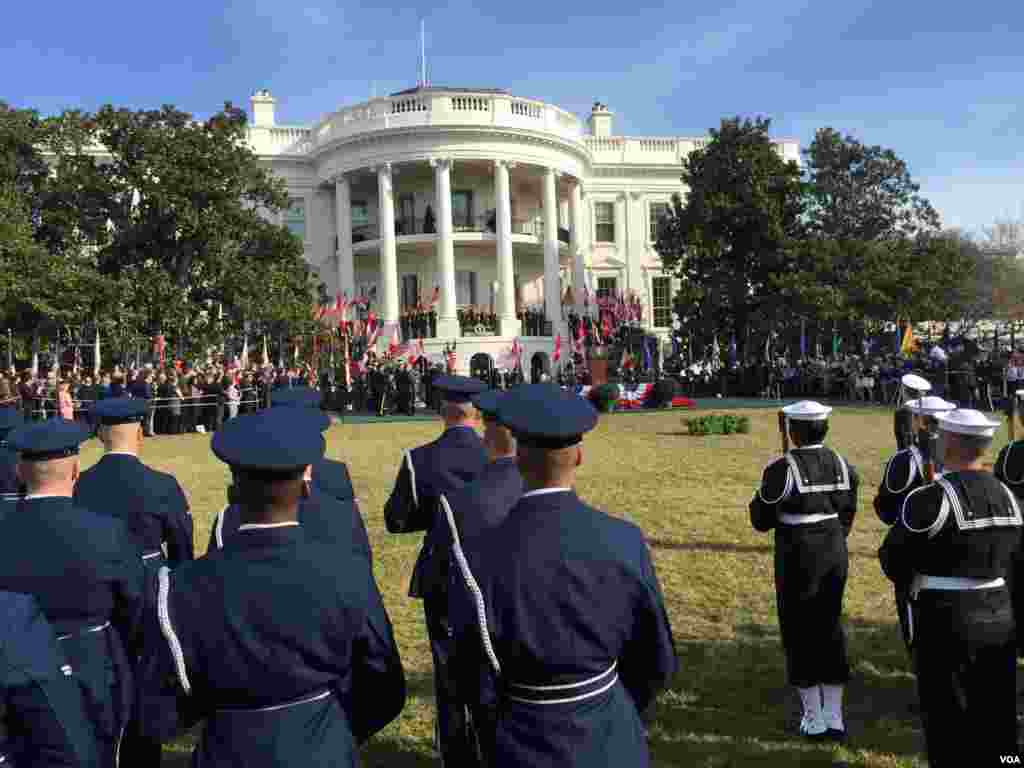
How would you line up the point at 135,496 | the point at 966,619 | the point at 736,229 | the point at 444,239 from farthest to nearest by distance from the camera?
the point at 444,239, the point at 736,229, the point at 135,496, the point at 966,619

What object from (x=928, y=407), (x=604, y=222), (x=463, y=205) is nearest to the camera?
(x=928, y=407)

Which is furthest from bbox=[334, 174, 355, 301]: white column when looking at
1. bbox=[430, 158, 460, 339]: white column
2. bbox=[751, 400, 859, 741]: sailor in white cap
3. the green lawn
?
bbox=[751, 400, 859, 741]: sailor in white cap

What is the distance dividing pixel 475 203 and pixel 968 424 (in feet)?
131

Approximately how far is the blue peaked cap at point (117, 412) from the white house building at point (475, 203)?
31755 millimetres

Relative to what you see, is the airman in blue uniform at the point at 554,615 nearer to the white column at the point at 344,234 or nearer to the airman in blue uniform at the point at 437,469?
the airman in blue uniform at the point at 437,469

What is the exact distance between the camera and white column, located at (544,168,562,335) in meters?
39.9

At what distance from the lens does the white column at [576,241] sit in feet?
141

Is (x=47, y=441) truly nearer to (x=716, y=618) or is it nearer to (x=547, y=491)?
(x=547, y=491)

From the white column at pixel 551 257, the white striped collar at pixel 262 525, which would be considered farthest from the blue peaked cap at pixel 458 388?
the white column at pixel 551 257

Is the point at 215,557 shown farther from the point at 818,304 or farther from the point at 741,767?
the point at 818,304

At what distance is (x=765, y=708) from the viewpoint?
5242mm

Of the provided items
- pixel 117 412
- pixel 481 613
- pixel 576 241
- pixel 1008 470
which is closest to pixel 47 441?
pixel 117 412

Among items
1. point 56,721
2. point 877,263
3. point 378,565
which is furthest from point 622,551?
point 877,263

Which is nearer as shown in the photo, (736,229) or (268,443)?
(268,443)
